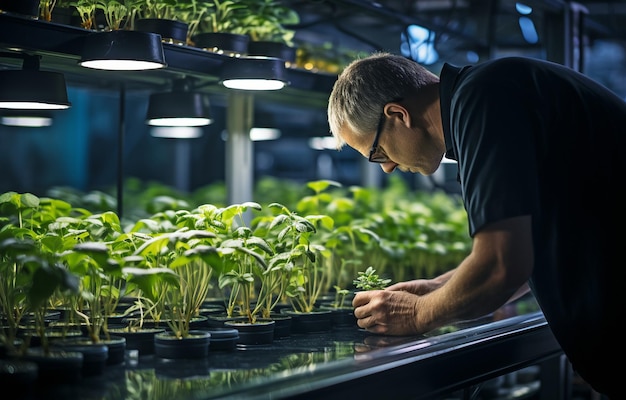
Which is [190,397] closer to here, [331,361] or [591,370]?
[331,361]

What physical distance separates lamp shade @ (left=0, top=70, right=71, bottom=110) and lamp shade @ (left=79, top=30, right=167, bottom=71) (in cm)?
10

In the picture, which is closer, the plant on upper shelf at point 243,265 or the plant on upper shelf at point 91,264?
the plant on upper shelf at point 91,264

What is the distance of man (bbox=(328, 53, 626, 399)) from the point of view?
1.62 meters

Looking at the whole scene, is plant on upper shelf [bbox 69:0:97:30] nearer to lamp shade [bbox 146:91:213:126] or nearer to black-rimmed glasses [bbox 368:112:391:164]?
lamp shade [bbox 146:91:213:126]

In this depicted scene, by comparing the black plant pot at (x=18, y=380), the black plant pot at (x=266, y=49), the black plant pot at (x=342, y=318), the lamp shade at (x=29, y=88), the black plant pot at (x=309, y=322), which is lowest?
the black plant pot at (x=342, y=318)

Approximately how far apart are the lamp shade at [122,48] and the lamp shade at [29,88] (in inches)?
3.9

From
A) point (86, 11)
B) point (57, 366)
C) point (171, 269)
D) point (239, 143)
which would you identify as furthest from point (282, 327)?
point (239, 143)

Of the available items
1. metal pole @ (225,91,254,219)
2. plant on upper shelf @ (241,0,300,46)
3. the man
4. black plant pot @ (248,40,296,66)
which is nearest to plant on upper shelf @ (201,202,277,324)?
the man

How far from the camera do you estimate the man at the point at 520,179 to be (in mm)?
1621

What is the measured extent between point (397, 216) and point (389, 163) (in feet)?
4.07

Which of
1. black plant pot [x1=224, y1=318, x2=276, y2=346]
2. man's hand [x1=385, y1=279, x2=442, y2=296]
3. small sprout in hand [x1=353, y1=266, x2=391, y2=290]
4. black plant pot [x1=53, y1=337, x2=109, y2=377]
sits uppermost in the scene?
black plant pot [x1=53, y1=337, x2=109, y2=377]

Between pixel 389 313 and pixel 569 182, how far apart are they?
524mm

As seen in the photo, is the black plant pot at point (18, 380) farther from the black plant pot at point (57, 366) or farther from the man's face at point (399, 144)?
the man's face at point (399, 144)

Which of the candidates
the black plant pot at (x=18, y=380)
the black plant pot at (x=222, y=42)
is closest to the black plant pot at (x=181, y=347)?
the black plant pot at (x=18, y=380)
